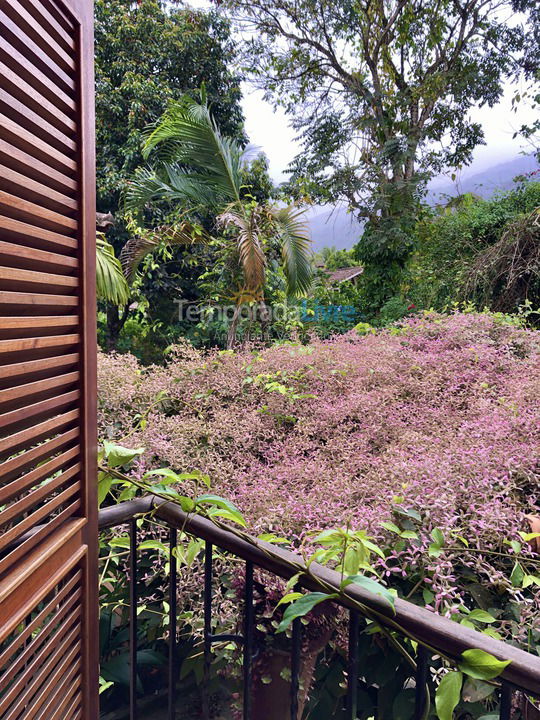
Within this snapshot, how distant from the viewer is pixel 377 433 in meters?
1.77

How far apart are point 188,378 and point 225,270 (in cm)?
423

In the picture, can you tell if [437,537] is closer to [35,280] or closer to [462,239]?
[35,280]

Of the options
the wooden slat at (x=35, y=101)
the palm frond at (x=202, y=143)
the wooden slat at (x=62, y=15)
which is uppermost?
the palm frond at (x=202, y=143)

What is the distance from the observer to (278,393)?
2.14 m

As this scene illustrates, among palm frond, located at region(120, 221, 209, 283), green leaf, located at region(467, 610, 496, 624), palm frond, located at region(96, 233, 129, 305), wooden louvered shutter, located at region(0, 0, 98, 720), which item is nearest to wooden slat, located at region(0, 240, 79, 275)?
wooden louvered shutter, located at region(0, 0, 98, 720)

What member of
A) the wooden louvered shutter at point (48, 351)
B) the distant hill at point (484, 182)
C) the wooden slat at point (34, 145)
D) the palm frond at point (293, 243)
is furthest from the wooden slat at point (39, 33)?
the distant hill at point (484, 182)

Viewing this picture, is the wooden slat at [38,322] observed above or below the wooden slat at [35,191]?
below

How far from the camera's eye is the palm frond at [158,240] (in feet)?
20.0

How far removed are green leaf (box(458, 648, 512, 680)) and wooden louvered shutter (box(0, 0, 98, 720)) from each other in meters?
0.58

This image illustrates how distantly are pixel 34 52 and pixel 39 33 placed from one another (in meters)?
0.03

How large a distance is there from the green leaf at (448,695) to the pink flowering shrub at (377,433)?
0.84 feet

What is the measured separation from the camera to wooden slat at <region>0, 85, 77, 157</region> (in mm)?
597

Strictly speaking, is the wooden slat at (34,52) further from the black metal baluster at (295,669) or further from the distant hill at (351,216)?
the distant hill at (351,216)

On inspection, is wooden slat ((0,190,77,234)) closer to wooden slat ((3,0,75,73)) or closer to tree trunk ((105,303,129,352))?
wooden slat ((3,0,75,73))
